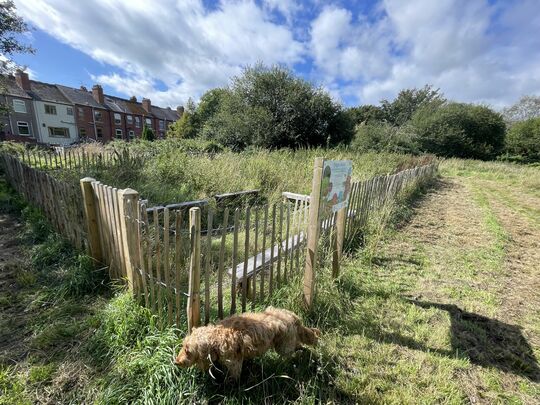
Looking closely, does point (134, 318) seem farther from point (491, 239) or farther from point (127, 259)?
point (491, 239)

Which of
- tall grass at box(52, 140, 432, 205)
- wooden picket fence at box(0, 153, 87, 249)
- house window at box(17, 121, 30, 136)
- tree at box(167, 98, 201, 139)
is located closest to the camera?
wooden picket fence at box(0, 153, 87, 249)

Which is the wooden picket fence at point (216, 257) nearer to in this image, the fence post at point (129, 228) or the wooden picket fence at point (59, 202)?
the fence post at point (129, 228)

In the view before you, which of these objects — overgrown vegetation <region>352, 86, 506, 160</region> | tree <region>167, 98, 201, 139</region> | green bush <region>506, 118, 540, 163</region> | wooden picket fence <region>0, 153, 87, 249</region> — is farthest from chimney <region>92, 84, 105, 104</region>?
green bush <region>506, 118, 540, 163</region>

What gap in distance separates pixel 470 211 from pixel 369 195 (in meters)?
4.94

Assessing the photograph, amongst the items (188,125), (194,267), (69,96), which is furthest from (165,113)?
(194,267)

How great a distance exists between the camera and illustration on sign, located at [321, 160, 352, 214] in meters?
Result: 2.44

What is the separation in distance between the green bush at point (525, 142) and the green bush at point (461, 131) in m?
2.15

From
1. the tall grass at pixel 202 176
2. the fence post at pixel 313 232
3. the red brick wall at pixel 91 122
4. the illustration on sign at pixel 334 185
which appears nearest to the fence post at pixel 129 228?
the fence post at pixel 313 232

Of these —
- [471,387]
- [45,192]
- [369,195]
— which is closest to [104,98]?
[45,192]

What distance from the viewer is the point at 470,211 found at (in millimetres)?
7711

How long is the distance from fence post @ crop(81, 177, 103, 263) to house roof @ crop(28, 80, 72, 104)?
130ft

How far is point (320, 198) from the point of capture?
7.88 ft

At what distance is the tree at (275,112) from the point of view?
15.4 m

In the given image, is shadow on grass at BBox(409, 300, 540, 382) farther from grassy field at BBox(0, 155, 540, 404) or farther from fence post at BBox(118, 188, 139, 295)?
fence post at BBox(118, 188, 139, 295)
